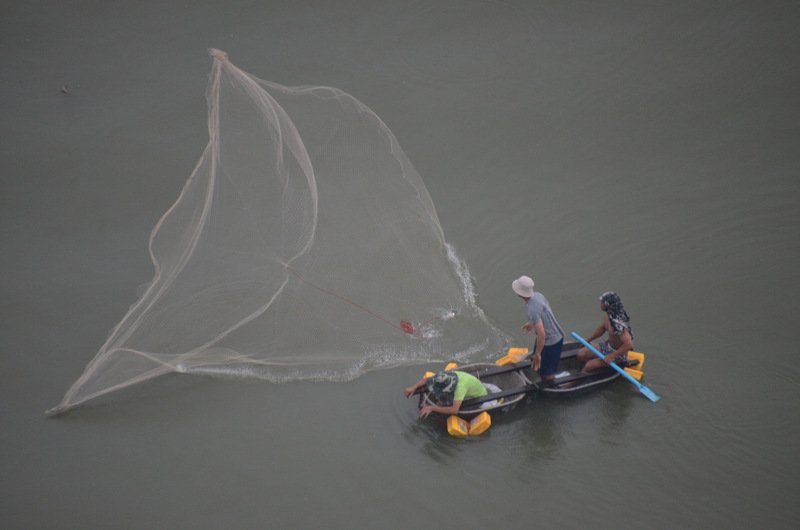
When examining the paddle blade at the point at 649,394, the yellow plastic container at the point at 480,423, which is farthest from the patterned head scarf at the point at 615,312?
the yellow plastic container at the point at 480,423

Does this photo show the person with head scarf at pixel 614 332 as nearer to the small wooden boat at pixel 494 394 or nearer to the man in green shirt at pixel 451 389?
the small wooden boat at pixel 494 394

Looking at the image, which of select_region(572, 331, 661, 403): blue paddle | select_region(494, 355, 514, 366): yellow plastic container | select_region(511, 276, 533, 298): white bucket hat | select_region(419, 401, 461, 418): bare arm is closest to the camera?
select_region(419, 401, 461, 418): bare arm

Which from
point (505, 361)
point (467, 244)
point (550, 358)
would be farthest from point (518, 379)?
point (467, 244)

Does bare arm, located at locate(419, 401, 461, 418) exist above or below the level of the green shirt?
below

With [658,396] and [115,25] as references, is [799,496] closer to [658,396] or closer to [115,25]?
[658,396]

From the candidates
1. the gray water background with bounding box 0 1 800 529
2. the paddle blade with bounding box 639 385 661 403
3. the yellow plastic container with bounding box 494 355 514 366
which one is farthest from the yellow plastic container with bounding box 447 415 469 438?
the paddle blade with bounding box 639 385 661 403

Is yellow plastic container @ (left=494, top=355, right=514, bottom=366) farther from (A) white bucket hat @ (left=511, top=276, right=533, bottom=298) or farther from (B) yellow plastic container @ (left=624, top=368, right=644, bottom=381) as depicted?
(B) yellow plastic container @ (left=624, top=368, right=644, bottom=381)
